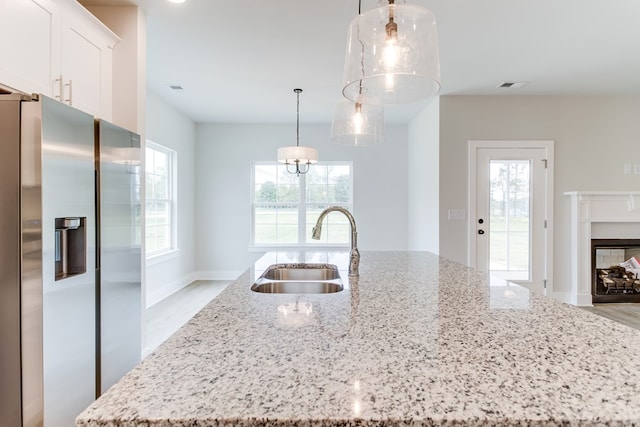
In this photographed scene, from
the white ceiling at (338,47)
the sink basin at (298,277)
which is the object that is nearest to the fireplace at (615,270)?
the white ceiling at (338,47)

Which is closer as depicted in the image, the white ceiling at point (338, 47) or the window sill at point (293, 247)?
the white ceiling at point (338, 47)

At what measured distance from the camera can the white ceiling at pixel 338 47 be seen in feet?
8.02

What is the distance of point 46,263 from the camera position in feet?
4.53

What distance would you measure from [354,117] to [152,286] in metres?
3.41

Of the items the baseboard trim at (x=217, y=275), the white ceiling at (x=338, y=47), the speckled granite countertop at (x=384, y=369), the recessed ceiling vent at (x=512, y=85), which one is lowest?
the baseboard trim at (x=217, y=275)

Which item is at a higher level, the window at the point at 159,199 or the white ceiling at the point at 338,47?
the white ceiling at the point at 338,47

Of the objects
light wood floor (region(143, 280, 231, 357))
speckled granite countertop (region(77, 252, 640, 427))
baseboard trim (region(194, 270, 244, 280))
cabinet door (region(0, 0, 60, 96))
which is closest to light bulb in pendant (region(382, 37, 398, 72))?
speckled granite countertop (region(77, 252, 640, 427))

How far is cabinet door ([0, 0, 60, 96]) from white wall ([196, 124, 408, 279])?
3.85 m

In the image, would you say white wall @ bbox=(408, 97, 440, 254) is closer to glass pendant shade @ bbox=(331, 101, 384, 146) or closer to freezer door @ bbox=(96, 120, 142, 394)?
glass pendant shade @ bbox=(331, 101, 384, 146)

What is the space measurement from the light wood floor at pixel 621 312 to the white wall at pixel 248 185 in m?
2.61

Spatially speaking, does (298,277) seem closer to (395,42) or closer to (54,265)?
(54,265)

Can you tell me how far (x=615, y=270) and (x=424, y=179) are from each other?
2.57 m

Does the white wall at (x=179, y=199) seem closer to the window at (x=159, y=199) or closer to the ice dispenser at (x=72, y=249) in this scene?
the window at (x=159, y=199)

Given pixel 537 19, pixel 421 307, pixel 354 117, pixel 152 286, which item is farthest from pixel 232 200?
pixel 421 307
